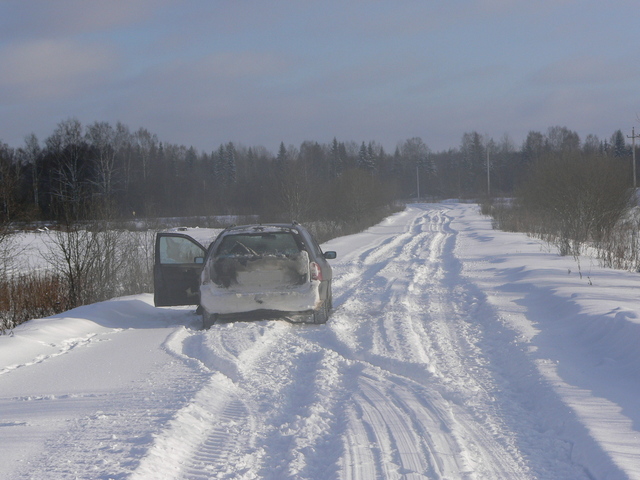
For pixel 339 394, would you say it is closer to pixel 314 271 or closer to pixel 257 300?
pixel 257 300

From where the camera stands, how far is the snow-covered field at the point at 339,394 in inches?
163

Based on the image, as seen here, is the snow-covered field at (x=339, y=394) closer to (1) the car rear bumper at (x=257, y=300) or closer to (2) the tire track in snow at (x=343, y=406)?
(2) the tire track in snow at (x=343, y=406)

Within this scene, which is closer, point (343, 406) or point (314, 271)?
point (343, 406)

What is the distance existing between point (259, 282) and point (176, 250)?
2.20m

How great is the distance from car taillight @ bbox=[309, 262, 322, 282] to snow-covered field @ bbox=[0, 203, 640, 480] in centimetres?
75

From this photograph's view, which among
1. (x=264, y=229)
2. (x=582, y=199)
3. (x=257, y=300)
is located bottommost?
(x=257, y=300)

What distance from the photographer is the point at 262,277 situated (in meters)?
9.30

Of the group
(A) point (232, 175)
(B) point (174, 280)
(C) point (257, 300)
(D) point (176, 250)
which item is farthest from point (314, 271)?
(A) point (232, 175)

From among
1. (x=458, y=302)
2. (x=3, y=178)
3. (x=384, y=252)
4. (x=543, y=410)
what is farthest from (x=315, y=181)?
(x=543, y=410)

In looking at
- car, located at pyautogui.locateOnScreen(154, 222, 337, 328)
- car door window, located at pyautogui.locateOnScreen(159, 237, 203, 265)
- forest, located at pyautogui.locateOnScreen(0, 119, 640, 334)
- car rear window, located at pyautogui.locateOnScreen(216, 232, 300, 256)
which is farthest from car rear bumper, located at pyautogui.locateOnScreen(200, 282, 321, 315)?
forest, located at pyautogui.locateOnScreen(0, 119, 640, 334)

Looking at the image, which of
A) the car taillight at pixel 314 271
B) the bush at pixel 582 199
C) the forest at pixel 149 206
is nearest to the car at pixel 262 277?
the car taillight at pixel 314 271

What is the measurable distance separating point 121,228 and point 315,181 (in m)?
21.9

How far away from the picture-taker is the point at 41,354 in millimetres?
7816

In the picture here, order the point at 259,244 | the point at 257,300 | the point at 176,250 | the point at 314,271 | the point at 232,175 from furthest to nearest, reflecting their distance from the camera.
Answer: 1. the point at 232,175
2. the point at 176,250
3. the point at 259,244
4. the point at 314,271
5. the point at 257,300
